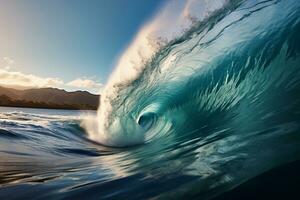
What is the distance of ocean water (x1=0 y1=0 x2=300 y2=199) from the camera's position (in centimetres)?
314

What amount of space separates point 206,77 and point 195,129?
263 centimetres

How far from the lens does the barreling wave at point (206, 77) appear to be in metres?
6.23

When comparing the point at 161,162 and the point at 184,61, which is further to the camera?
the point at 184,61

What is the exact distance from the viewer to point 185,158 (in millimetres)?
4281

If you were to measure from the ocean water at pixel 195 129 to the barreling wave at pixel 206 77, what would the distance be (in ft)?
0.10

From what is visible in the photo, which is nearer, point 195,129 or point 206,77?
point 195,129

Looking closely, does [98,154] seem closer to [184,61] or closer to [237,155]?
[184,61]

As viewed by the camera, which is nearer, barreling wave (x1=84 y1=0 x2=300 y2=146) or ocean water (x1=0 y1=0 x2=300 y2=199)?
ocean water (x1=0 y1=0 x2=300 y2=199)

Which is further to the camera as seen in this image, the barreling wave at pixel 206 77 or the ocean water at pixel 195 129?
the barreling wave at pixel 206 77

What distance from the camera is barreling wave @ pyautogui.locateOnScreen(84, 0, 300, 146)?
20.4 feet

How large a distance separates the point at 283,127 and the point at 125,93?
25.9ft

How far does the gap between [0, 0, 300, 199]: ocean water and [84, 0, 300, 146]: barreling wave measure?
0.03 m

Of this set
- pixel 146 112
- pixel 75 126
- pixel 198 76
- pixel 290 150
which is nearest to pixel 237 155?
pixel 290 150

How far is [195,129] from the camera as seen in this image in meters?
6.89
